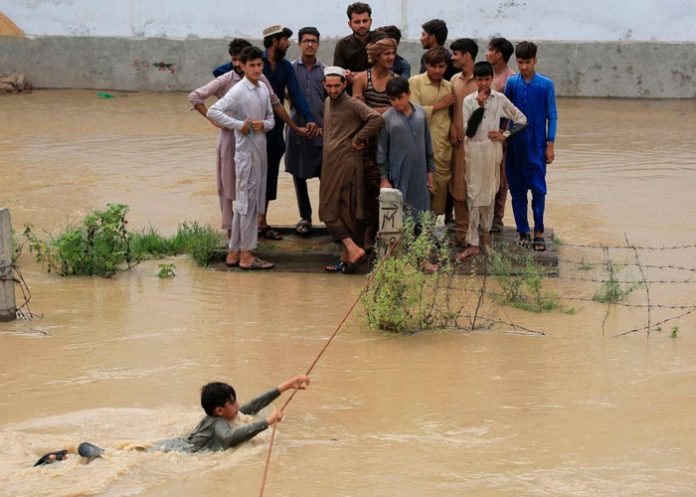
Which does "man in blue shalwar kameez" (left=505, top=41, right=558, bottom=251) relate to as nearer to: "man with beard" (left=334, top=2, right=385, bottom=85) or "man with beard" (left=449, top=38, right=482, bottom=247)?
"man with beard" (left=449, top=38, right=482, bottom=247)

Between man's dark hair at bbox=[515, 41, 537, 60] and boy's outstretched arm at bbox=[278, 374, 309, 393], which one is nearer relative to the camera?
boy's outstretched arm at bbox=[278, 374, 309, 393]

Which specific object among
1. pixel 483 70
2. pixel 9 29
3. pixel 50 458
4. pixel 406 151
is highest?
pixel 9 29

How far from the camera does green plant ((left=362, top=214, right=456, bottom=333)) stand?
7.55 metres

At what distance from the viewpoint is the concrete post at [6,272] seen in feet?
25.3

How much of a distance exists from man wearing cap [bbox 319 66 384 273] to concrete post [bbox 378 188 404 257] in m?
0.95

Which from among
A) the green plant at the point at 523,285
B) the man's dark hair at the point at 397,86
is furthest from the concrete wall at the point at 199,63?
the green plant at the point at 523,285

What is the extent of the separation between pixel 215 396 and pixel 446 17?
11758 millimetres

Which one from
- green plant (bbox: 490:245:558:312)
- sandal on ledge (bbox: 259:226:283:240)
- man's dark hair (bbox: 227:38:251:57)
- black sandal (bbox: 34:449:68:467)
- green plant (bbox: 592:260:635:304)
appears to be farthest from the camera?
sandal on ledge (bbox: 259:226:283:240)

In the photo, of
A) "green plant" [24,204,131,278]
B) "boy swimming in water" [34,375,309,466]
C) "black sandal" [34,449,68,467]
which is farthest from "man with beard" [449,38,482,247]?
"black sandal" [34,449,68,467]

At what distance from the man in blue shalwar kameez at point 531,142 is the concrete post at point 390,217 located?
1.60m

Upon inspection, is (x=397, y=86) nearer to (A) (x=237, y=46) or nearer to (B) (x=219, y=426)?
(A) (x=237, y=46)

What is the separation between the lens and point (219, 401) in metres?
5.84

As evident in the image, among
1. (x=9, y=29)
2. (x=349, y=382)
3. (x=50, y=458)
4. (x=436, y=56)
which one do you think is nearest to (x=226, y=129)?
(x=436, y=56)

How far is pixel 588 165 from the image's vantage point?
12.9m
